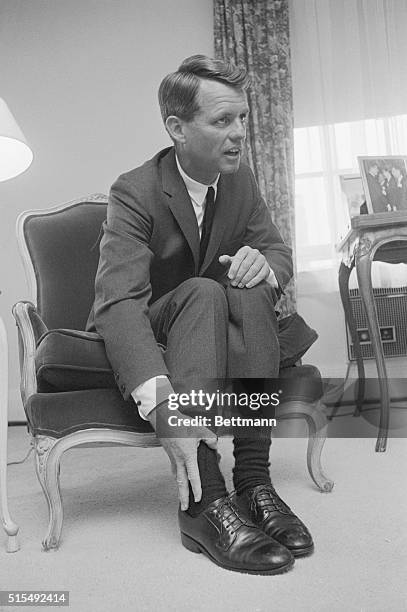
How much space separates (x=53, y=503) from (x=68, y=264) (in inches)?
28.5

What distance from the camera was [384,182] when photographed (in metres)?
1.98

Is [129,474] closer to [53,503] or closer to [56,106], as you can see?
[53,503]

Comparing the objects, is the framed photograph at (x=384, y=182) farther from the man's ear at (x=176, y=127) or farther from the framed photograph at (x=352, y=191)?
the man's ear at (x=176, y=127)

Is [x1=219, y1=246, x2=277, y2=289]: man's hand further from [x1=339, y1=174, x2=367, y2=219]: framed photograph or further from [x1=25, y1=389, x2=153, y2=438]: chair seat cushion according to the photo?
[x1=339, y1=174, x2=367, y2=219]: framed photograph

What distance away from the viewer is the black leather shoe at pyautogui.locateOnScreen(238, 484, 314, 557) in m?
0.93

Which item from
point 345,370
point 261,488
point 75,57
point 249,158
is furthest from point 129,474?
point 75,57

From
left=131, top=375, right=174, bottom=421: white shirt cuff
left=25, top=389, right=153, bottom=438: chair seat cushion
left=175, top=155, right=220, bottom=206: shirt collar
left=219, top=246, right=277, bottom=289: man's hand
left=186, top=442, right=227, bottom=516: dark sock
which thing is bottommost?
left=186, top=442, right=227, bottom=516: dark sock

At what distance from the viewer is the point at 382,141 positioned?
289 cm

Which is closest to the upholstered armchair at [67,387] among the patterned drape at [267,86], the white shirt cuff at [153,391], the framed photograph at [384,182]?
the white shirt cuff at [153,391]

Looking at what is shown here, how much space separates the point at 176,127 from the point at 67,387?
52 centimetres

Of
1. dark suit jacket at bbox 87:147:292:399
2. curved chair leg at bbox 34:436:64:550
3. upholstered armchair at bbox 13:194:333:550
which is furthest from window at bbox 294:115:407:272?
curved chair leg at bbox 34:436:64:550

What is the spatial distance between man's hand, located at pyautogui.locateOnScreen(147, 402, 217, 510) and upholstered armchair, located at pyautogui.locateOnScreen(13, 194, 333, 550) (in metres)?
0.17

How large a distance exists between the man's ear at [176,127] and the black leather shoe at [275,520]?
647mm

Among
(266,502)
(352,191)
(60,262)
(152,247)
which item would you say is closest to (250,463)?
(266,502)
